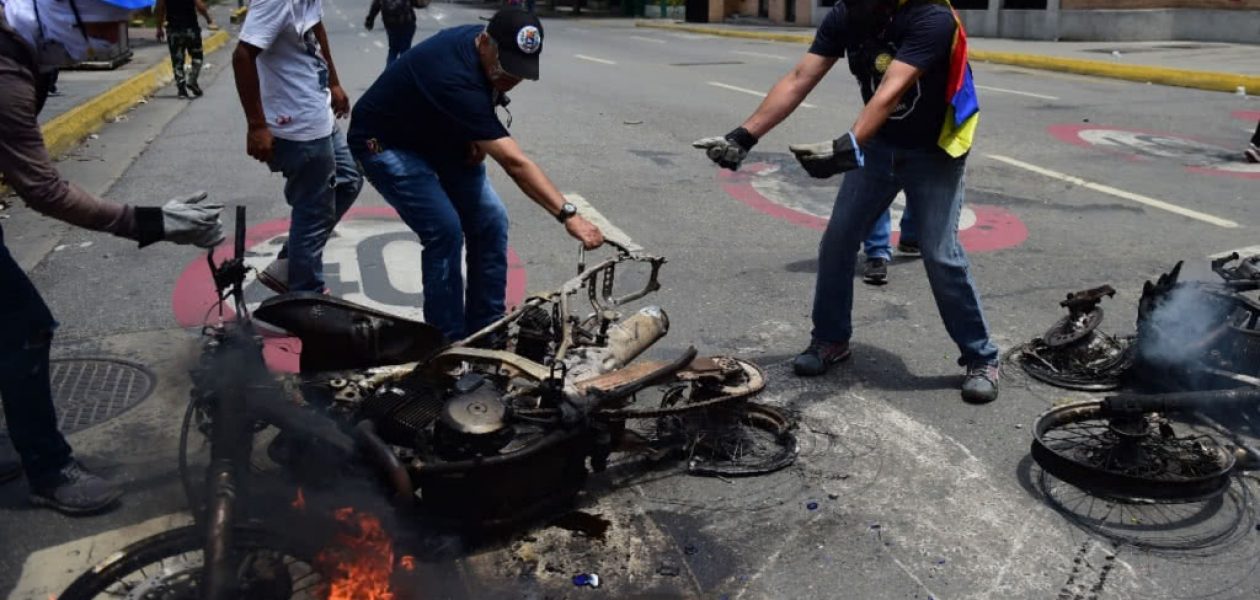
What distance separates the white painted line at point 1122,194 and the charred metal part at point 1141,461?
14.8 ft

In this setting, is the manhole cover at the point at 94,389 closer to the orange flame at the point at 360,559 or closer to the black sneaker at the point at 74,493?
the black sneaker at the point at 74,493

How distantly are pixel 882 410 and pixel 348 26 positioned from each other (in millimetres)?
33382

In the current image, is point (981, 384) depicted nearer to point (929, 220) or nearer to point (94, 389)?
point (929, 220)

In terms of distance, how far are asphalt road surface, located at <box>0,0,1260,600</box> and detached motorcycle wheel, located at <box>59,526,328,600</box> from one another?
544mm

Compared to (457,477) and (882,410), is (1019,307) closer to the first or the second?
(882,410)

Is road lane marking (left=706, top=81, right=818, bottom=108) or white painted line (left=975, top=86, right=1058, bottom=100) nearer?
white painted line (left=975, top=86, right=1058, bottom=100)

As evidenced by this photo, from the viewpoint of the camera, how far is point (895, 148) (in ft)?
14.7

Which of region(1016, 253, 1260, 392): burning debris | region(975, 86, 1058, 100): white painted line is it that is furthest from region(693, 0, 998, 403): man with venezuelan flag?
region(975, 86, 1058, 100): white painted line

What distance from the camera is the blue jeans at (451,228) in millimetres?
4324

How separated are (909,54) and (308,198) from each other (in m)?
2.91

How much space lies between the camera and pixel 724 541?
134 inches

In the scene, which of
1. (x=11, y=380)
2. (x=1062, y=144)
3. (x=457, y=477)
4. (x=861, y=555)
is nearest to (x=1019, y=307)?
(x=861, y=555)

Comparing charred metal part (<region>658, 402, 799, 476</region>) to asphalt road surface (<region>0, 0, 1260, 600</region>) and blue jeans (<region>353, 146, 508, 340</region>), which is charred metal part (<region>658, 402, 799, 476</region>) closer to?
asphalt road surface (<region>0, 0, 1260, 600</region>)

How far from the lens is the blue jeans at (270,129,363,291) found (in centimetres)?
489
